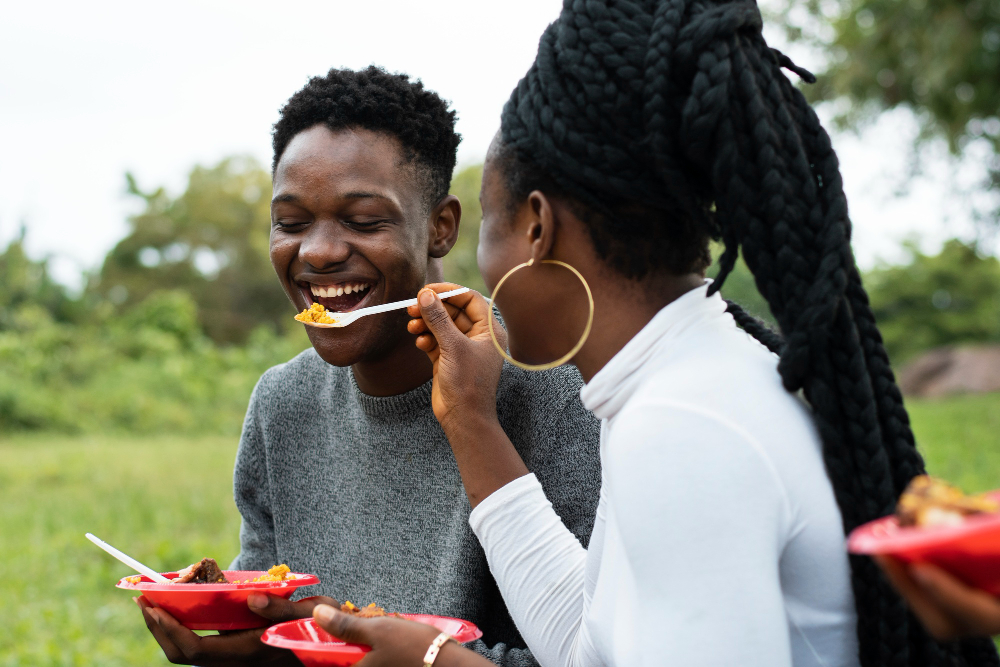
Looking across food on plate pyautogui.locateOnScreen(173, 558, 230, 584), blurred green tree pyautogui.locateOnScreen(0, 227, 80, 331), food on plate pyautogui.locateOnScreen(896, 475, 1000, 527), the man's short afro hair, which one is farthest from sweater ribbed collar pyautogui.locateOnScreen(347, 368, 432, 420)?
blurred green tree pyautogui.locateOnScreen(0, 227, 80, 331)

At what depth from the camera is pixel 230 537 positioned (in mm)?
6484

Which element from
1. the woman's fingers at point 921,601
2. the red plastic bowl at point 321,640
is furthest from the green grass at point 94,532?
the woman's fingers at point 921,601

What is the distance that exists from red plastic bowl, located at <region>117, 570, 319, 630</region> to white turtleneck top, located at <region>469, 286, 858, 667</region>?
2.31 feet

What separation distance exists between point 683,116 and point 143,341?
15891 mm

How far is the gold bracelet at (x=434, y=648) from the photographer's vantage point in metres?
1.47

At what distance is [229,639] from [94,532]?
17.6 ft

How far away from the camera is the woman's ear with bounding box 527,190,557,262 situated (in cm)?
146

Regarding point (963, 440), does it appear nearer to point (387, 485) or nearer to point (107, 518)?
point (107, 518)

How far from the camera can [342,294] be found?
2.22 metres

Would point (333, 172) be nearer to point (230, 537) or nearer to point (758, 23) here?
point (758, 23)

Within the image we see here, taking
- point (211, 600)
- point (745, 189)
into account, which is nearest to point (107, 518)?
point (211, 600)

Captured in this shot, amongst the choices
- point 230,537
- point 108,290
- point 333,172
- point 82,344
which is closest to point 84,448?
point 230,537

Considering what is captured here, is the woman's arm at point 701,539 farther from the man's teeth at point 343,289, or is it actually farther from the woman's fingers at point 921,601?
the man's teeth at point 343,289

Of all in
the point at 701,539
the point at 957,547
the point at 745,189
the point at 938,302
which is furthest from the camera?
the point at 938,302
